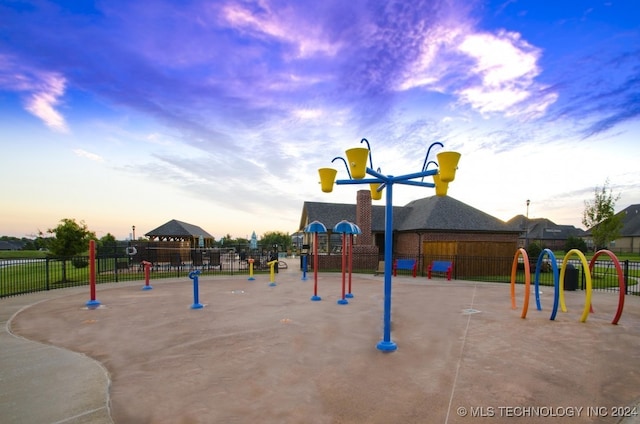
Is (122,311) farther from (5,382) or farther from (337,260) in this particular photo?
(337,260)

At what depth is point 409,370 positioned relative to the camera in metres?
5.43

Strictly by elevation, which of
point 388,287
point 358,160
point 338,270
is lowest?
point 338,270

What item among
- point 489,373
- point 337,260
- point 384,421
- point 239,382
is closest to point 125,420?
point 239,382

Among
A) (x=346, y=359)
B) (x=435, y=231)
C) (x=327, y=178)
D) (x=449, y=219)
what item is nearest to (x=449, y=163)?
(x=327, y=178)

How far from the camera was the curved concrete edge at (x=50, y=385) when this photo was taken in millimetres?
3973

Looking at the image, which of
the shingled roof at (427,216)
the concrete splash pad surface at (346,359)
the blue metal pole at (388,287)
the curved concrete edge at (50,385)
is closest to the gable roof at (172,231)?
the shingled roof at (427,216)

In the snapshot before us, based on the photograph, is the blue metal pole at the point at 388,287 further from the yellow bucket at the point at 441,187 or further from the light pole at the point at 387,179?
the yellow bucket at the point at 441,187

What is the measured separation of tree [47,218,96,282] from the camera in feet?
60.9

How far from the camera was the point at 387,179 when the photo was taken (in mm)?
6527

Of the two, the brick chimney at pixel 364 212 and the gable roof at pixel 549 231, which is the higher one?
the brick chimney at pixel 364 212

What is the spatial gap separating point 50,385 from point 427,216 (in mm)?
23495

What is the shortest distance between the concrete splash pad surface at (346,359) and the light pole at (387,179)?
88 centimetres

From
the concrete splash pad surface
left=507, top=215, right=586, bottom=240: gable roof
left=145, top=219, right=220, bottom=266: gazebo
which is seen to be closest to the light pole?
the concrete splash pad surface

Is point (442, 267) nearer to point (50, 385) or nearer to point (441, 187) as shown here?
point (441, 187)
